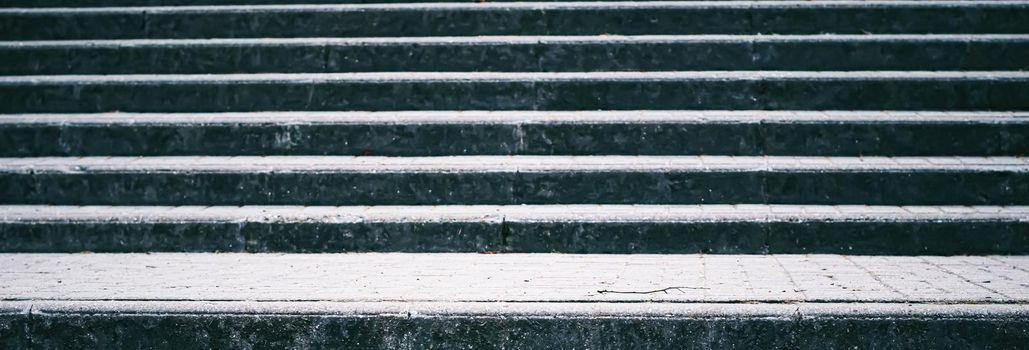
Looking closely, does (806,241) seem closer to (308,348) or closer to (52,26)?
(308,348)

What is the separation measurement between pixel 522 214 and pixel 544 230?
16 cm

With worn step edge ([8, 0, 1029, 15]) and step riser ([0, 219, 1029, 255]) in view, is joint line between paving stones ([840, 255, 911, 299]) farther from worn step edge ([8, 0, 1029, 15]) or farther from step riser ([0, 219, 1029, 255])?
worn step edge ([8, 0, 1029, 15])

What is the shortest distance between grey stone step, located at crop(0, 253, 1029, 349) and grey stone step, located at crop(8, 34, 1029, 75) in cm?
207

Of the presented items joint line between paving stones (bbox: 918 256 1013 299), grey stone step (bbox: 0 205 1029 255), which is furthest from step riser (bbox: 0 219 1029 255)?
joint line between paving stones (bbox: 918 256 1013 299)

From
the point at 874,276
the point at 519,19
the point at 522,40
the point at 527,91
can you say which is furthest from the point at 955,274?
the point at 519,19

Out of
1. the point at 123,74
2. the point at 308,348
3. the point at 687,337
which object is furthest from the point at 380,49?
the point at 687,337

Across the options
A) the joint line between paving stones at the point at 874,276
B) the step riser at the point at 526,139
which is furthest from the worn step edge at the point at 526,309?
the step riser at the point at 526,139

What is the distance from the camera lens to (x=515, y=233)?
15.5ft

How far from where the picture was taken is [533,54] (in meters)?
6.03

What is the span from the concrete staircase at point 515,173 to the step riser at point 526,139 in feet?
0.04

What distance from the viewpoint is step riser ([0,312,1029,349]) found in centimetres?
356

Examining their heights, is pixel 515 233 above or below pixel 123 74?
below

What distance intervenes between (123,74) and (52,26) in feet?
2.64

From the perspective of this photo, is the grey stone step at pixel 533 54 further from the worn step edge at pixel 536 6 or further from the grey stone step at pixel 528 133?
the grey stone step at pixel 528 133
